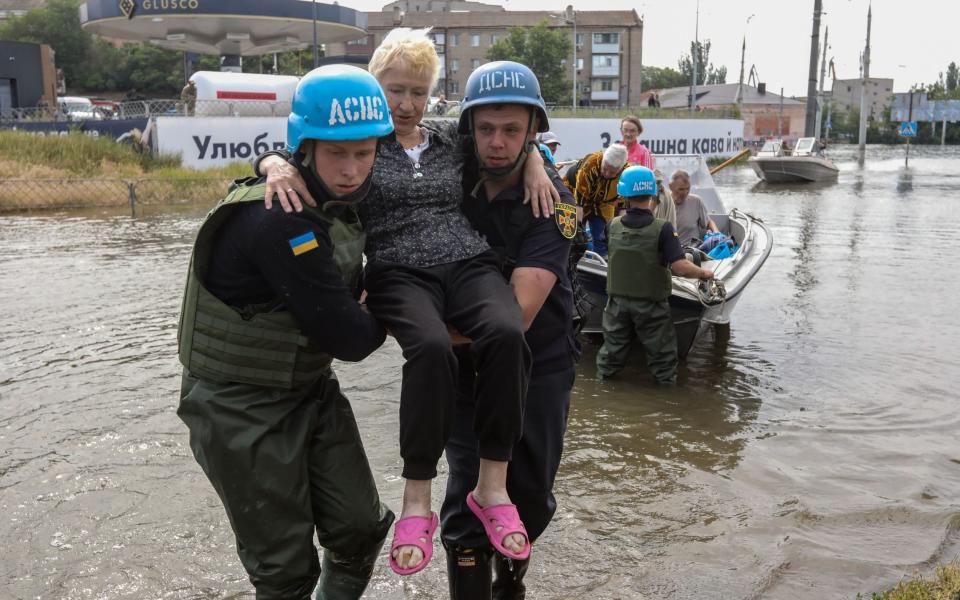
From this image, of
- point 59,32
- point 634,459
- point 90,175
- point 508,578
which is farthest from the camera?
point 59,32

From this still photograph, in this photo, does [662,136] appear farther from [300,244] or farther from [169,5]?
[300,244]

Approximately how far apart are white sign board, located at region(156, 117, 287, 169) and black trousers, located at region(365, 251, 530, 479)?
73.3ft

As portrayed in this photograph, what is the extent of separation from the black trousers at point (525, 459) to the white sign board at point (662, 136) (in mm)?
22023

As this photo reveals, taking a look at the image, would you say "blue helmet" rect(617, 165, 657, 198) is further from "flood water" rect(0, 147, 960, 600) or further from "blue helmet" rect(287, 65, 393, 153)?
"blue helmet" rect(287, 65, 393, 153)

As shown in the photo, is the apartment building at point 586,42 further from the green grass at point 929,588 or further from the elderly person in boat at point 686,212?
the green grass at point 929,588

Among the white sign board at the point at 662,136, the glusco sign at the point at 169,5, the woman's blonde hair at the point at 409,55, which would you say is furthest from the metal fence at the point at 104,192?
the glusco sign at the point at 169,5

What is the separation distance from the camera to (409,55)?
3002 mm

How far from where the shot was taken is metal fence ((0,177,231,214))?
20484 mm

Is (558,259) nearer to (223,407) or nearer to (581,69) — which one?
(223,407)

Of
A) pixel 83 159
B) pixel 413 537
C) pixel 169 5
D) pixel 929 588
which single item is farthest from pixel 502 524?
pixel 169 5

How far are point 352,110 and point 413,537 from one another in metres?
1.28

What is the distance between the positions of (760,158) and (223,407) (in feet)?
115

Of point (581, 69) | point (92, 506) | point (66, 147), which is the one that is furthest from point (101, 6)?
point (581, 69)

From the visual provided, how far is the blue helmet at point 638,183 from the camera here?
7.02m
